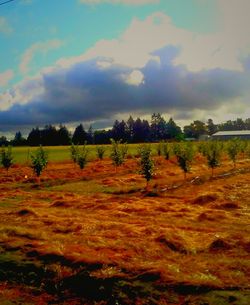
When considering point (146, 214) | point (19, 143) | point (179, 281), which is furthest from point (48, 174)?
point (19, 143)

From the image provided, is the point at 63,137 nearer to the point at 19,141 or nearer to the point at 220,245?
the point at 19,141

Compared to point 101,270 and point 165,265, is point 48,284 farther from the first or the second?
point 165,265

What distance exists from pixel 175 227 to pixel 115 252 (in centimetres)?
509

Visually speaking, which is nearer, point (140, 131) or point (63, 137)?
point (63, 137)

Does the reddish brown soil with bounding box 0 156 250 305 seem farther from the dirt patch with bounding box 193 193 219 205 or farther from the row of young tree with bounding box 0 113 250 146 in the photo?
the row of young tree with bounding box 0 113 250 146

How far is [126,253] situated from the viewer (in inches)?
587

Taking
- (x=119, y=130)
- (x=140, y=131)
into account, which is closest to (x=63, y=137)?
(x=119, y=130)

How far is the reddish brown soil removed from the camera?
11.8 metres

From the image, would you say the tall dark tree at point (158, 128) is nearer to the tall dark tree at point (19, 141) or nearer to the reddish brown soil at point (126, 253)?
the tall dark tree at point (19, 141)

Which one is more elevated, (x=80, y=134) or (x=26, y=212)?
(x=80, y=134)

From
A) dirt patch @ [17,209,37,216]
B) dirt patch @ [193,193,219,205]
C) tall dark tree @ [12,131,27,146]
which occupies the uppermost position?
tall dark tree @ [12,131,27,146]

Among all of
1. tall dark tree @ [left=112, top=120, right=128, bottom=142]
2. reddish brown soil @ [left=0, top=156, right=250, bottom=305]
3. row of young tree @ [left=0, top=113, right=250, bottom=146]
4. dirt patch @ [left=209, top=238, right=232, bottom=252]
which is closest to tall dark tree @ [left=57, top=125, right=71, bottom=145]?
row of young tree @ [left=0, top=113, right=250, bottom=146]

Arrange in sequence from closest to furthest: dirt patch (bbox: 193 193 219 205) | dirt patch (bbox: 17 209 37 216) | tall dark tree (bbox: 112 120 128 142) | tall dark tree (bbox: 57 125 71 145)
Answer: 1. dirt patch (bbox: 17 209 37 216)
2. dirt patch (bbox: 193 193 219 205)
3. tall dark tree (bbox: 57 125 71 145)
4. tall dark tree (bbox: 112 120 128 142)

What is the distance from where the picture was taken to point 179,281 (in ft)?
39.2
